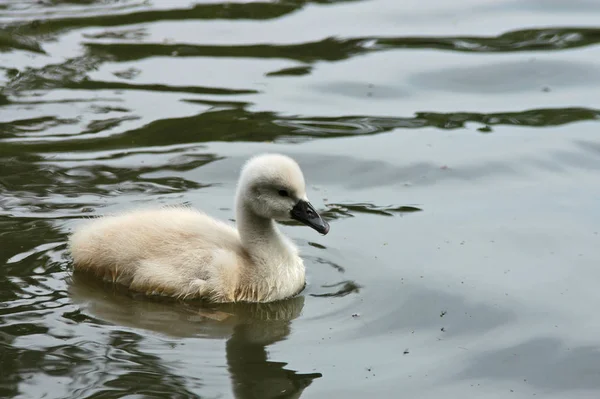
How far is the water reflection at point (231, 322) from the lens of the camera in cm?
509

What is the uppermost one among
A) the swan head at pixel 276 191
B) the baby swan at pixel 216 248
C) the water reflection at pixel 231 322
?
the swan head at pixel 276 191

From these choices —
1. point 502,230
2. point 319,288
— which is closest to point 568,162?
point 502,230

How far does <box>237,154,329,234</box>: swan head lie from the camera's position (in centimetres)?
605

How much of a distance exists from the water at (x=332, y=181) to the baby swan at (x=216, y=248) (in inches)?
4.6

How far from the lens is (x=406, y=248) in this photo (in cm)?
659

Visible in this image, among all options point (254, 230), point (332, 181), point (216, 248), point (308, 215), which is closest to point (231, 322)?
point (216, 248)

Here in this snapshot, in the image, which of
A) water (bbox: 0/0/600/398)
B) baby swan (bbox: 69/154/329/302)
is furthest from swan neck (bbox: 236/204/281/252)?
water (bbox: 0/0/600/398)

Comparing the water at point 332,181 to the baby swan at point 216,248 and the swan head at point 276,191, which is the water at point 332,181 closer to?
the baby swan at point 216,248

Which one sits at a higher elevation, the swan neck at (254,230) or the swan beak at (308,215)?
the swan beak at (308,215)

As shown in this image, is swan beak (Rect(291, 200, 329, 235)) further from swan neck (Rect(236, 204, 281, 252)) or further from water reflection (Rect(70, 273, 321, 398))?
water reflection (Rect(70, 273, 321, 398))

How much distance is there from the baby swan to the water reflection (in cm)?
8

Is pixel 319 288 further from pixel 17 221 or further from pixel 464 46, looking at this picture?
pixel 464 46

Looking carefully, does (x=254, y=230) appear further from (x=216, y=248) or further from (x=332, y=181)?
(x=332, y=181)

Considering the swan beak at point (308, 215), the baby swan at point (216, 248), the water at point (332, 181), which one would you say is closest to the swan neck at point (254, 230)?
the baby swan at point (216, 248)
